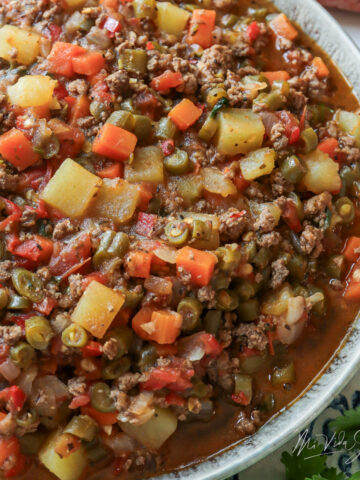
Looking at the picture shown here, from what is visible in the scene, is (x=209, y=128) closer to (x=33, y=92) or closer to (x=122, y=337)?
(x=33, y=92)

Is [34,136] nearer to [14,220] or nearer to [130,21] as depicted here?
[14,220]

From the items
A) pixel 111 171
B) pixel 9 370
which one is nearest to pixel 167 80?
pixel 111 171

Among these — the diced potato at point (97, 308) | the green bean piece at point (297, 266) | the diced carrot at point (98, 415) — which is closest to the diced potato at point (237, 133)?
the green bean piece at point (297, 266)

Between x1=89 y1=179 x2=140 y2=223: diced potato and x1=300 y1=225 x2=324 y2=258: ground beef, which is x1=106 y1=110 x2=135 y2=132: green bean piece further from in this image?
x1=300 y1=225 x2=324 y2=258: ground beef

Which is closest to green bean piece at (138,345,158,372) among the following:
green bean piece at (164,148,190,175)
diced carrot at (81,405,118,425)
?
diced carrot at (81,405,118,425)

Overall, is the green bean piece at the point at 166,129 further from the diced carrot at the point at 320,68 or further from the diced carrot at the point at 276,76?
the diced carrot at the point at 320,68

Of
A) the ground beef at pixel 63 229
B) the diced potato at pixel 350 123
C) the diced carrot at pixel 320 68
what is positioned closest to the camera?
the ground beef at pixel 63 229

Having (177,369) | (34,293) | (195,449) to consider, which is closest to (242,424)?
(195,449)

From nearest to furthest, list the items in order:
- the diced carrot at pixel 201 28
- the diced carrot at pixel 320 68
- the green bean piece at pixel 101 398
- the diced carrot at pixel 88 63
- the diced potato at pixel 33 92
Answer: the green bean piece at pixel 101 398 < the diced potato at pixel 33 92 < the diced carrot at pixel 88 63 < the diced carrot at pixel 201 28 < the diced carrot at pixel 320 68
